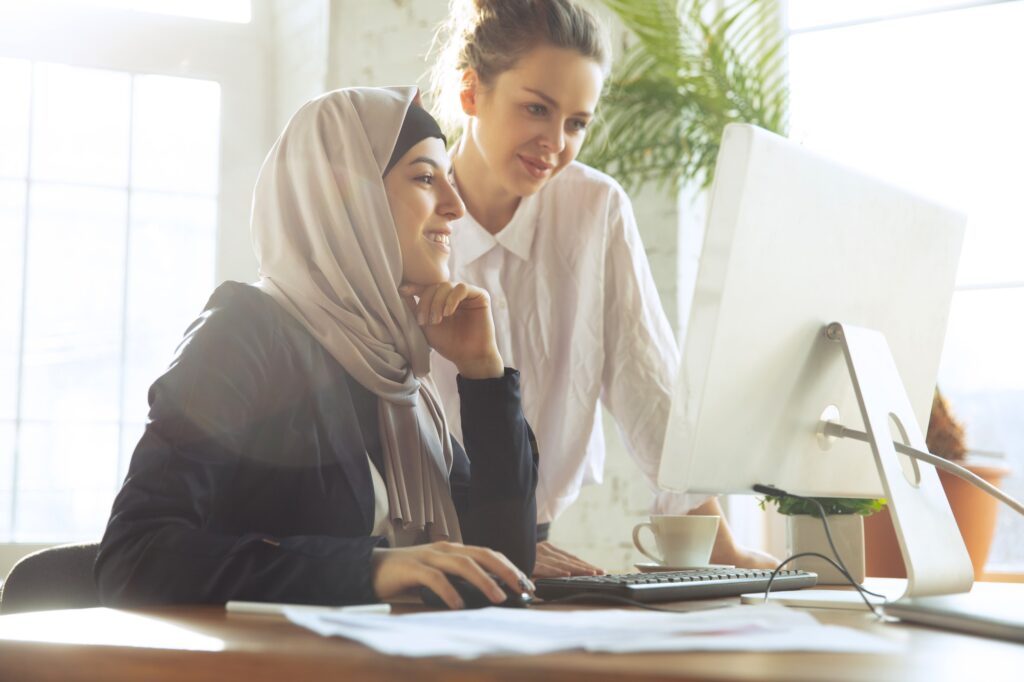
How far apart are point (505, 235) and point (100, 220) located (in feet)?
5.91

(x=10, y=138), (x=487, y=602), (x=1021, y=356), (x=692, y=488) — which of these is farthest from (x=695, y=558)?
(x=10, y=138)

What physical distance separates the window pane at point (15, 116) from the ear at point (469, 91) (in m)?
1.84

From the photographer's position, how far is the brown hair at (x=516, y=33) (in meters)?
2.01

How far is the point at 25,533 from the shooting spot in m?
3.28

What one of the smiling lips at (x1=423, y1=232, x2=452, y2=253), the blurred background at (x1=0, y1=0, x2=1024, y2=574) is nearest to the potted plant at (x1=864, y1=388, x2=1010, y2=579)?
the blurred background at (x1=0, y1=0, x2=1024, y2=574)

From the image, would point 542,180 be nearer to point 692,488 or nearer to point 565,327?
point 565,327

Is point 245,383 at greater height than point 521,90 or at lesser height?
lesser

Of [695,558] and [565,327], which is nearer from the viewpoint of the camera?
[695,558]

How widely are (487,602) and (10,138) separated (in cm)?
299

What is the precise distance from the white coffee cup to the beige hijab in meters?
0.27

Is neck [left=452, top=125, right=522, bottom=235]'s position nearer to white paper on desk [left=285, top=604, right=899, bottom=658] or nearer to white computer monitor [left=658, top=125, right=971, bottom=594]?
white computer monitor [left=658, top=125, right=971, bottom=594]

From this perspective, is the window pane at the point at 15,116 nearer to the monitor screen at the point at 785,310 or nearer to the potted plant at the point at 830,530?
the potted plant at the point at 830,530

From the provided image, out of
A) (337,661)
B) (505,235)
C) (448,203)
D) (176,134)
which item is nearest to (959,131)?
(505,235)

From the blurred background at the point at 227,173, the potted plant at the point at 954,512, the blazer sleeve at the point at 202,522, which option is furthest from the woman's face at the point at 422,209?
the blurred background at the point at 227,173
